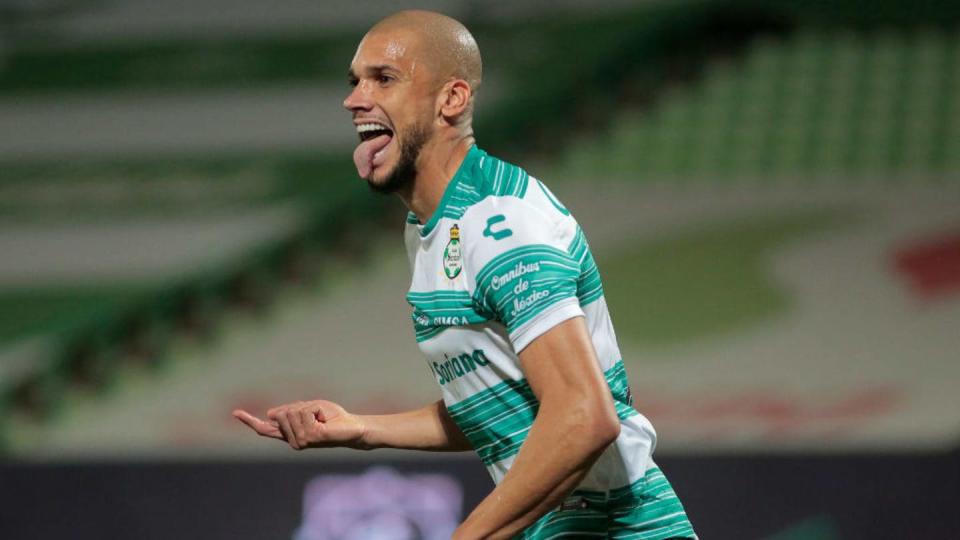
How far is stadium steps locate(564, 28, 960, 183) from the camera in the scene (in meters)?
6.18

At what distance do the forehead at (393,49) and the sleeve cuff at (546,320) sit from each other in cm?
49

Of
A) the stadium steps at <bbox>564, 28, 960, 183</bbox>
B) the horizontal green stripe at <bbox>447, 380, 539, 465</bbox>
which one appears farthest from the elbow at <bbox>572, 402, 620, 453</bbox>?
the stadium steps at <bbox>564, 28, 960, 183</bbox>

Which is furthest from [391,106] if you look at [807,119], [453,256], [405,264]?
[807,119]

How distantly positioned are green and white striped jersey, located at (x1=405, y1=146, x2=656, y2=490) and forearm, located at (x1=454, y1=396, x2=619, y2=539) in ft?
0.44

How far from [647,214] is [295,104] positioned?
1.86 m

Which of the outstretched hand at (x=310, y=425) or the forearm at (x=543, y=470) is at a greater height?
the outstretched hand at (x=310, y=425)

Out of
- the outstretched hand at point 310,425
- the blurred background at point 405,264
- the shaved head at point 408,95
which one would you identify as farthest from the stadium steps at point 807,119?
the shaved head at point 408,95

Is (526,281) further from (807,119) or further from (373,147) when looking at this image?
(807,119)

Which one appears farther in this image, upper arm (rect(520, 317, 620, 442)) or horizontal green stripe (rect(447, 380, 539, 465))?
horizontal green stripe (rect(447, 380, 539, 465))

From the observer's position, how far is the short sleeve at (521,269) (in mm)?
1974

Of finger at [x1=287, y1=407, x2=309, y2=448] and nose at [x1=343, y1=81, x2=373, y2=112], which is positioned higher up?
nose at [x1=343, y1=81, x2=373, y2=112]

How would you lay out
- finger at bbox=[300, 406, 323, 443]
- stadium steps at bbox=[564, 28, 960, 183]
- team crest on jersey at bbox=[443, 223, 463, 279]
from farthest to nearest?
1. stadium steps at bbox=[564, 28, 960, 183]
2. finger at bbox=[300, 406, 323, 443]
3. team crest on jersey at bbox=[443, 223, 463, 279]

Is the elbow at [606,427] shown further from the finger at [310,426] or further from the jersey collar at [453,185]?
the finger at [310,426]

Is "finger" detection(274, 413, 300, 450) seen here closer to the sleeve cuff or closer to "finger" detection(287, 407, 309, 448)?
"finger" detection(287, 407, 309, 448)
